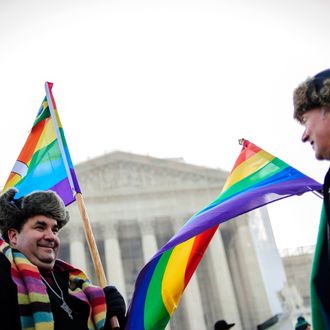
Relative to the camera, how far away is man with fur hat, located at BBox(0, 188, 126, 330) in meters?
2.56

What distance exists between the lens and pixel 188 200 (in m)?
35.1

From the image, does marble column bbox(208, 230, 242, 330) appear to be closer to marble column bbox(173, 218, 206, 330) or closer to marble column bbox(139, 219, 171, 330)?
marble column bbox(173, 218, 206, 330)

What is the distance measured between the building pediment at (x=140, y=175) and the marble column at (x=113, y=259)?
3223mm

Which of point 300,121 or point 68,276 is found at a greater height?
point 300,121

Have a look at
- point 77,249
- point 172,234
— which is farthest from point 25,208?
point 172,234

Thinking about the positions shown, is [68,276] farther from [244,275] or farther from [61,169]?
[244,275]

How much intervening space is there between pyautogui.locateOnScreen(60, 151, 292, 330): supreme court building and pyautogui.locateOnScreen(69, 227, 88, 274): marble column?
64mm

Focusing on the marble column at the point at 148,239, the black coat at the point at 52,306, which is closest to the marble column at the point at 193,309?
the marble column at the point at 148,239

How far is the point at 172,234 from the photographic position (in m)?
34.2

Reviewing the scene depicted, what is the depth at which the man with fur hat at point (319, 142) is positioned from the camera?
210 centimetres

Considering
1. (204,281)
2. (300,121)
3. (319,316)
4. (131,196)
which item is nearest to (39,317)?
(319,316)

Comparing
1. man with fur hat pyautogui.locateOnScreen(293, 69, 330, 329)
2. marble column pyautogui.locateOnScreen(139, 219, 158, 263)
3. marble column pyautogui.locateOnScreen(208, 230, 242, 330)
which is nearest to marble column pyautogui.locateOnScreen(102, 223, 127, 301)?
marble column pyautogui.locateOnScreen(139, 219, 158, 263)

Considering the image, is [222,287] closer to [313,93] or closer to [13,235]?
[13,235]

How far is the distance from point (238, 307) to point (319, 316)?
33468mm
